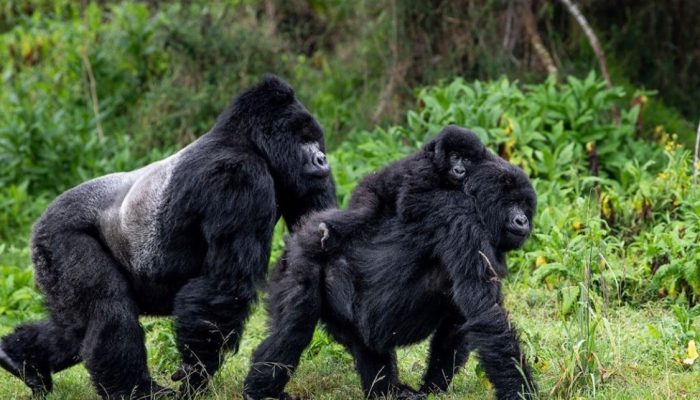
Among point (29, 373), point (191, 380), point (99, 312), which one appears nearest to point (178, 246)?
point (99, 312)

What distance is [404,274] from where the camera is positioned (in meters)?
4.59

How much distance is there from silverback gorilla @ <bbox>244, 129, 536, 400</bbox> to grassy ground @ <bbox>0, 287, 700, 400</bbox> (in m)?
0.23

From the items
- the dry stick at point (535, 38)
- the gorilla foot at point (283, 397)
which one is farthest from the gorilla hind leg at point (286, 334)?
the dry stick at point (535, 38)

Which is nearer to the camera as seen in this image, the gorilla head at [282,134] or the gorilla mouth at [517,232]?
the gorilla mouth at [517,232]

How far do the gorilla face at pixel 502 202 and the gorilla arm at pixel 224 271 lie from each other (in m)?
0.95

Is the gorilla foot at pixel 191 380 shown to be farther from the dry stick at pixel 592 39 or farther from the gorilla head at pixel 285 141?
the dry stick at pixel 592 39

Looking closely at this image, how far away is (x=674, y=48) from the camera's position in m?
9.85

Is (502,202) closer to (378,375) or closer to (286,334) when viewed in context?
(378,375)

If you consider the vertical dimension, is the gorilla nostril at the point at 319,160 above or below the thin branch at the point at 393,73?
above

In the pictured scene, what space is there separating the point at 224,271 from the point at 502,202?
1.26 metres

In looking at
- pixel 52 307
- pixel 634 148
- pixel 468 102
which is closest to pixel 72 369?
pixel 52 307

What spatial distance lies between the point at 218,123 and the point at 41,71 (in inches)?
261

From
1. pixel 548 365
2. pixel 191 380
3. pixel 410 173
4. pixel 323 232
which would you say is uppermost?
pixel 410 173

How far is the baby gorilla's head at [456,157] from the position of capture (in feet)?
15.2
